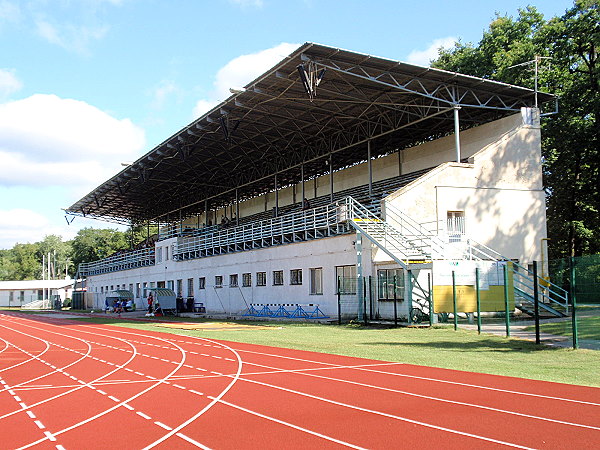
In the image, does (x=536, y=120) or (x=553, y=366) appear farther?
(x=536, y=120)

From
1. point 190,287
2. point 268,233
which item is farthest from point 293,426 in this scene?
point 190,287

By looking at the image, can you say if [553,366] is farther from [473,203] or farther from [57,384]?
[473,203]

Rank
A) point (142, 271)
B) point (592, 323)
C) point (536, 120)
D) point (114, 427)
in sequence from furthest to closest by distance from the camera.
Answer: point (142, 271), point (536, 120), point (592, 323), point (114, 427)

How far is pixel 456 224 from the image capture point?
29688 millimetres

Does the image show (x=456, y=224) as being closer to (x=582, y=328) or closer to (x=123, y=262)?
(x=582, y=328)

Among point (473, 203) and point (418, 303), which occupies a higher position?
point (473, 203)

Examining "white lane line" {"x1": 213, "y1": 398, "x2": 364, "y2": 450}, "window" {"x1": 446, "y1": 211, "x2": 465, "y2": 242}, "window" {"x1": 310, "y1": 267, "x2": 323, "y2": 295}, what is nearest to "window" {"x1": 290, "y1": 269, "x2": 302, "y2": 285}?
"window" {"x1": 310, "y1": 267, "x2": 323, "y2": 295}

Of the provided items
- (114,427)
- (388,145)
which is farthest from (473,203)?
(114,427)

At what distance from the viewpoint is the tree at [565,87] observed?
124 feet

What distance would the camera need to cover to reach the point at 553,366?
511 inches

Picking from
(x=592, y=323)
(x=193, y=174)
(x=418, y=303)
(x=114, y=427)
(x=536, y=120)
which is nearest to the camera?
(x=114, y=427)

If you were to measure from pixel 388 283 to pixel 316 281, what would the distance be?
7.56m

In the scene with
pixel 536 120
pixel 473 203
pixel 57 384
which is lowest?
pixel 57 384

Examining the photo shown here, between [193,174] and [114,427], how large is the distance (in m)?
44.9
